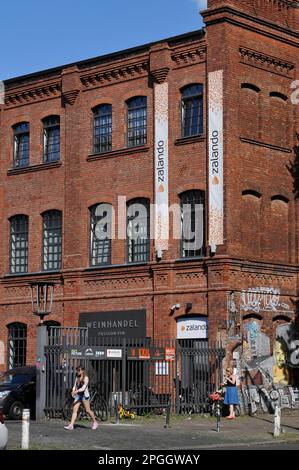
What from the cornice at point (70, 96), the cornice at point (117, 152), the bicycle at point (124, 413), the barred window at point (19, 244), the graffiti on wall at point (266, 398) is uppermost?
the cornice at point (70, 96)

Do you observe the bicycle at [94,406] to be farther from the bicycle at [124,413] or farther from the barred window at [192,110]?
the barred window at [192,110]

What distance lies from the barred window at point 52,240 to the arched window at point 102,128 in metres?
3.11

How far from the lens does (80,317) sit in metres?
36.2

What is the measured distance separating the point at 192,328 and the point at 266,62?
9.72 m

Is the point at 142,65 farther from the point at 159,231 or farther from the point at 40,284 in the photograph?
the point at 40,284

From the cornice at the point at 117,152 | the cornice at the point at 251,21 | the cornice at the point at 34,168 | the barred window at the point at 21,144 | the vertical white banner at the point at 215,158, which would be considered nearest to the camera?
the vertical white banner at the point at 215,158

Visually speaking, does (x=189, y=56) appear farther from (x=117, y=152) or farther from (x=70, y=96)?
(x=70, y=96)

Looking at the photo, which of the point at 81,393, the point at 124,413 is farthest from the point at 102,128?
the point at 81,393

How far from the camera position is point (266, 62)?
34.6 m

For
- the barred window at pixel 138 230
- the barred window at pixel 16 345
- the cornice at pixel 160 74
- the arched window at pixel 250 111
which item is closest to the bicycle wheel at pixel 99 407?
the barred window at pixel 138 230

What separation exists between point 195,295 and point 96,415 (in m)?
5.99

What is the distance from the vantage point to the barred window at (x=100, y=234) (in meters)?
36.2

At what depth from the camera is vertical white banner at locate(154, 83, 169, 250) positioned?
34.3m
